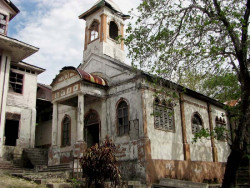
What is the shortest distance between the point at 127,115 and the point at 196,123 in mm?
6192

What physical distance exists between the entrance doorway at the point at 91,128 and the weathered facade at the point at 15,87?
15.8 ft

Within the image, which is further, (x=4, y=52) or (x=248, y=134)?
(x=4, y=52)

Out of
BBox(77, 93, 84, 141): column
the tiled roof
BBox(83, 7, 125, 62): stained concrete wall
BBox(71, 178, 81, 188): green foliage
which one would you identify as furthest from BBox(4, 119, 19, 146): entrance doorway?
BBox(71, 178, 81, 188): green foliage

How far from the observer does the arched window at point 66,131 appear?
61.3 feet

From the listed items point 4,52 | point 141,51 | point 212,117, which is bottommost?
point 212,117

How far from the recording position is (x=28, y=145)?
1975cm

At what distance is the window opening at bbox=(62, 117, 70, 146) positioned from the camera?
18.6 meters

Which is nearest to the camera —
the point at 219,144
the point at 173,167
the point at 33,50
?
the point at 173,167

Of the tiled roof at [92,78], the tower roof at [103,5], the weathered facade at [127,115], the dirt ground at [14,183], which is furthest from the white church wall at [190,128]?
the dirt ground at [14,183]

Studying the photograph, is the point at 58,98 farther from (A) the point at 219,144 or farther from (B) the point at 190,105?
(A) the point at 219,144

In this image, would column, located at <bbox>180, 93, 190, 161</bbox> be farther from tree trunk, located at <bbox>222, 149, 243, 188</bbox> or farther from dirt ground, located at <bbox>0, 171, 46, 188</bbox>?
dirt ground, located at <bbox>0, 171, 46, 188</bbox>

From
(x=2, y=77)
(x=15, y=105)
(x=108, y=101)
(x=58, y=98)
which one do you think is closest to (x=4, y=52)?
(x=2, y=77)

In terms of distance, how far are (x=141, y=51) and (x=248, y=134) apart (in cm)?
523

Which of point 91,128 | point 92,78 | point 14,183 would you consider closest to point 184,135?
point 91,128
